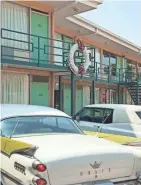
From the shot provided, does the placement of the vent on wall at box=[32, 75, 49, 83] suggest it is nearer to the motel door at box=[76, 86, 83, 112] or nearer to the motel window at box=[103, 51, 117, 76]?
the motel door at box=[76, 86, 83, 112]

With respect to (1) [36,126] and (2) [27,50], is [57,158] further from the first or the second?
(2) [27,50]

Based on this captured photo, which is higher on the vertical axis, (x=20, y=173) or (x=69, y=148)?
(x=69, y=148)

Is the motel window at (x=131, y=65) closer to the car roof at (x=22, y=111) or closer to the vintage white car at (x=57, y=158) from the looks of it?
the car roof at (x=22, y=111)

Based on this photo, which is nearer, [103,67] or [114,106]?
[114,106]

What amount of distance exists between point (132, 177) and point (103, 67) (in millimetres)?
18224

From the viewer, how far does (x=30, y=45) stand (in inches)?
504

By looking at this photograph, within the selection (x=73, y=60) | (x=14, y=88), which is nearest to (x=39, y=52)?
(x=73, y=60)

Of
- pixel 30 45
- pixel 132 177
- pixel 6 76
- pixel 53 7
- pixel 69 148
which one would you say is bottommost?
pixel 132 177

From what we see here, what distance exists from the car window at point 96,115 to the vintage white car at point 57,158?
4.20 m

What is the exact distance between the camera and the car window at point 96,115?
9.26 metres

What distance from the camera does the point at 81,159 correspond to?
13.1 feet

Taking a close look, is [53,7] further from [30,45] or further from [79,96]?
[79,96]

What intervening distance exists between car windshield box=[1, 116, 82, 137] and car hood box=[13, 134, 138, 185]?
28 cm

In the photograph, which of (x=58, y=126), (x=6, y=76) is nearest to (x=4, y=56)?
(x=6, y=76)
